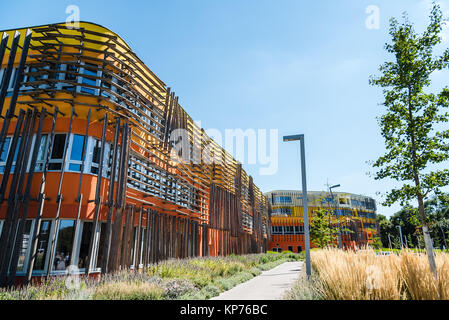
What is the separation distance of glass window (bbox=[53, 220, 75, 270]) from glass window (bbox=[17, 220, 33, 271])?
109 cm

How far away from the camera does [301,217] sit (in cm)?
6081

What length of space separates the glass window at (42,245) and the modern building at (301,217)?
43.0 metres

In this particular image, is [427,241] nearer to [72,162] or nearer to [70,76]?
[72,162]

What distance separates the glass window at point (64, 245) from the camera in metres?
10.0

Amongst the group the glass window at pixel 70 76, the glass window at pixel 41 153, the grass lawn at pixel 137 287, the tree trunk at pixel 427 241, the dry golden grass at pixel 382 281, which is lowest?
the grass lawn at pixel 137 287

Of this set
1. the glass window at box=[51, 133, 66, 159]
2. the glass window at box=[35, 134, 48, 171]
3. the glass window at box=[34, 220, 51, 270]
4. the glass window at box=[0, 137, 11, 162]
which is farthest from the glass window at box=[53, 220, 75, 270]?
the glass window at box=[0, 137, 11, 162]

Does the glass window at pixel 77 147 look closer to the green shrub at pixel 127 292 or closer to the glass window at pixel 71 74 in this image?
the glass window at pixel 71 74

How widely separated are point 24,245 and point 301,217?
5758 cm

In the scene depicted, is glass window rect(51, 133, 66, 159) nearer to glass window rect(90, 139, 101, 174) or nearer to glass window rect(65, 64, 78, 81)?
glass window rect(90, 139, 101, 174)

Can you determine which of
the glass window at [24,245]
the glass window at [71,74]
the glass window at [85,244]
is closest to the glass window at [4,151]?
the glass window at [24,245]

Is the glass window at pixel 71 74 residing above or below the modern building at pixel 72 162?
above

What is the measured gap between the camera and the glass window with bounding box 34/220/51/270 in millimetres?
9836

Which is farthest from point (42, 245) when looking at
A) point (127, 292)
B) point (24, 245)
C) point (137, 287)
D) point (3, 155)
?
point (127, 292)

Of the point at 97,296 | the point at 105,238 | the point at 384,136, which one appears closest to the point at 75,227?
the point at 105,238
